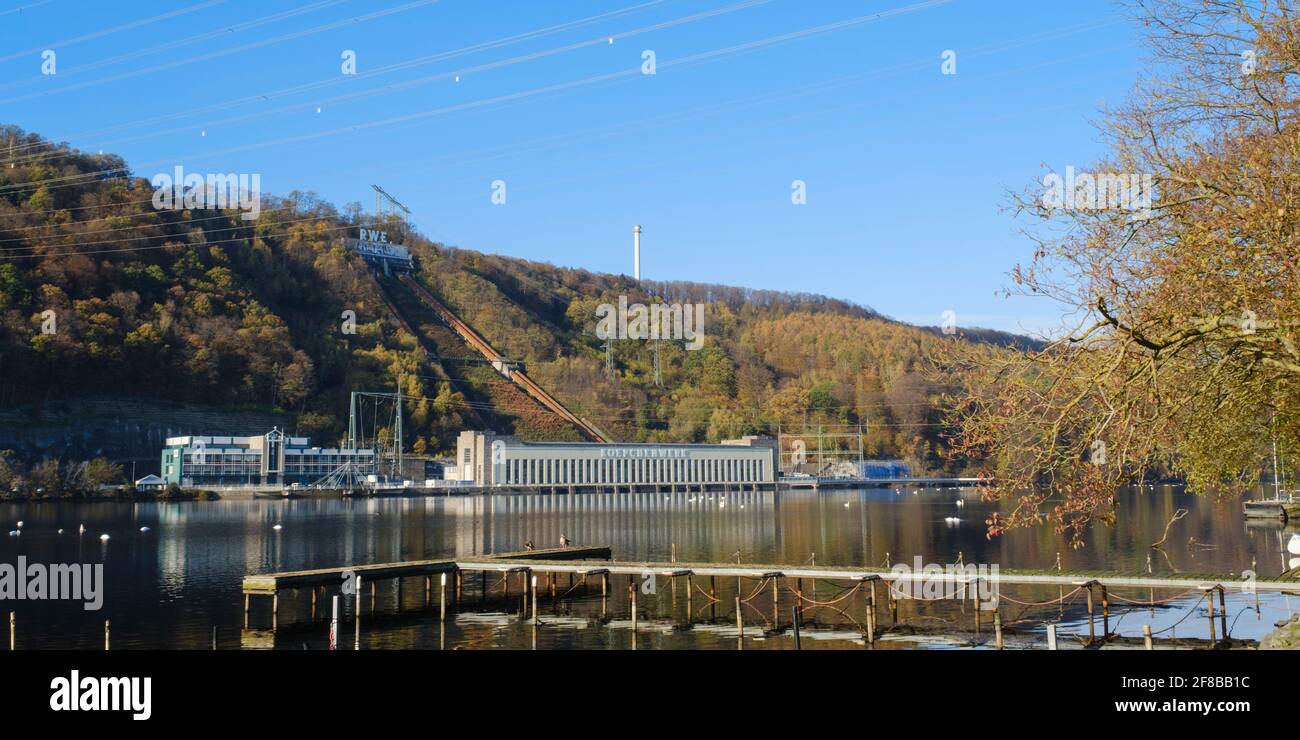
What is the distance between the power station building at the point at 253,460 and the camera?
132375mm

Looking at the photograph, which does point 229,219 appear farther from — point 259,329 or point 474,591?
point 474,591

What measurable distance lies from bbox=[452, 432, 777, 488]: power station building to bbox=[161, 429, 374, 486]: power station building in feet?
55.8

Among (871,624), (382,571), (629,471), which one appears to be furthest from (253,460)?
(871,624)

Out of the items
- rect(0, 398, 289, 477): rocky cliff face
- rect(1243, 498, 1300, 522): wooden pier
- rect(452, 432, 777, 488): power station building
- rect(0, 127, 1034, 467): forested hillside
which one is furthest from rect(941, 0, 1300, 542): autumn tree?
rect(452, 432, 777, 488): power station building

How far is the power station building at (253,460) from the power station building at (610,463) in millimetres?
17023

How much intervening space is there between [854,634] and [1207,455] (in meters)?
15.2

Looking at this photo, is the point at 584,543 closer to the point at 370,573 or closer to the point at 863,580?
the point at 370,573

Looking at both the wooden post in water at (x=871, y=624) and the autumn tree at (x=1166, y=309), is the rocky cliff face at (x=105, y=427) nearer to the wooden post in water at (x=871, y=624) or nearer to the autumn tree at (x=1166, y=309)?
the wooden post in water at (x=871, y=624)

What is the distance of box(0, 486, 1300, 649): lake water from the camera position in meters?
31.9

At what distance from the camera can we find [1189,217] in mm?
14344

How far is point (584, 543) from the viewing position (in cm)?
6481

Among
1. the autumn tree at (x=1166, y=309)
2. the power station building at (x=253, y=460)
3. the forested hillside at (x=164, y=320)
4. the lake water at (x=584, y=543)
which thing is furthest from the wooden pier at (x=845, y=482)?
the autumn tree at (x=1166, y=309)

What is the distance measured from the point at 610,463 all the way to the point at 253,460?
200 ft
